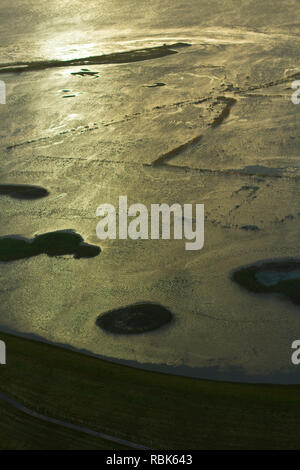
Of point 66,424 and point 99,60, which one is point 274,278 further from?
point 99,60

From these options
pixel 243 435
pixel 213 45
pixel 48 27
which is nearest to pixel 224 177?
pixel 243 435

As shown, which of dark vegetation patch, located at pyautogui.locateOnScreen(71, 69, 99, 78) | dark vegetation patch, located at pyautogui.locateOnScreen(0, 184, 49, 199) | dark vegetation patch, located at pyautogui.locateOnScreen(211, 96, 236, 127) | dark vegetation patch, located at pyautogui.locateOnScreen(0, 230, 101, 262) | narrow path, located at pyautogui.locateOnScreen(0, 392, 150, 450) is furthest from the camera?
dark vegetation patch, located at pyautogui.locateOnScreen(71, 69, 99, 78)

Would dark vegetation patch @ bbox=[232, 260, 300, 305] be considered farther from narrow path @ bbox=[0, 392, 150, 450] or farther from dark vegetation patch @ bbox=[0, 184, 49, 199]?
dark vegetation patch @ bbox=[0, 184, 49, 199]

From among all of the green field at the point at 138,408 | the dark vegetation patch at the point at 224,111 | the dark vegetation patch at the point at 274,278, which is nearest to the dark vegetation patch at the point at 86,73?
the dark vegetation patch at the point at 224,111

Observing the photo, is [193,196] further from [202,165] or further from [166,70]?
[166,70]

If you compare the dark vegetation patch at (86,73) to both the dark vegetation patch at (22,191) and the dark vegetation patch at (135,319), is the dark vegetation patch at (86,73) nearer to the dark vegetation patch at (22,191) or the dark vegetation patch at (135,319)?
the dark vegetation patch at (22,191)

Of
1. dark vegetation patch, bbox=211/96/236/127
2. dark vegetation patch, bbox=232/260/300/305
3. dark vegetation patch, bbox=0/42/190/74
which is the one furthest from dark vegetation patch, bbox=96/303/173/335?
dark vegetation patch, bbox=0/42/190/74

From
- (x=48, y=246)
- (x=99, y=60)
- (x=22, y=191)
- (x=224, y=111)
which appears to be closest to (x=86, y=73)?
(x=99, y=60)
